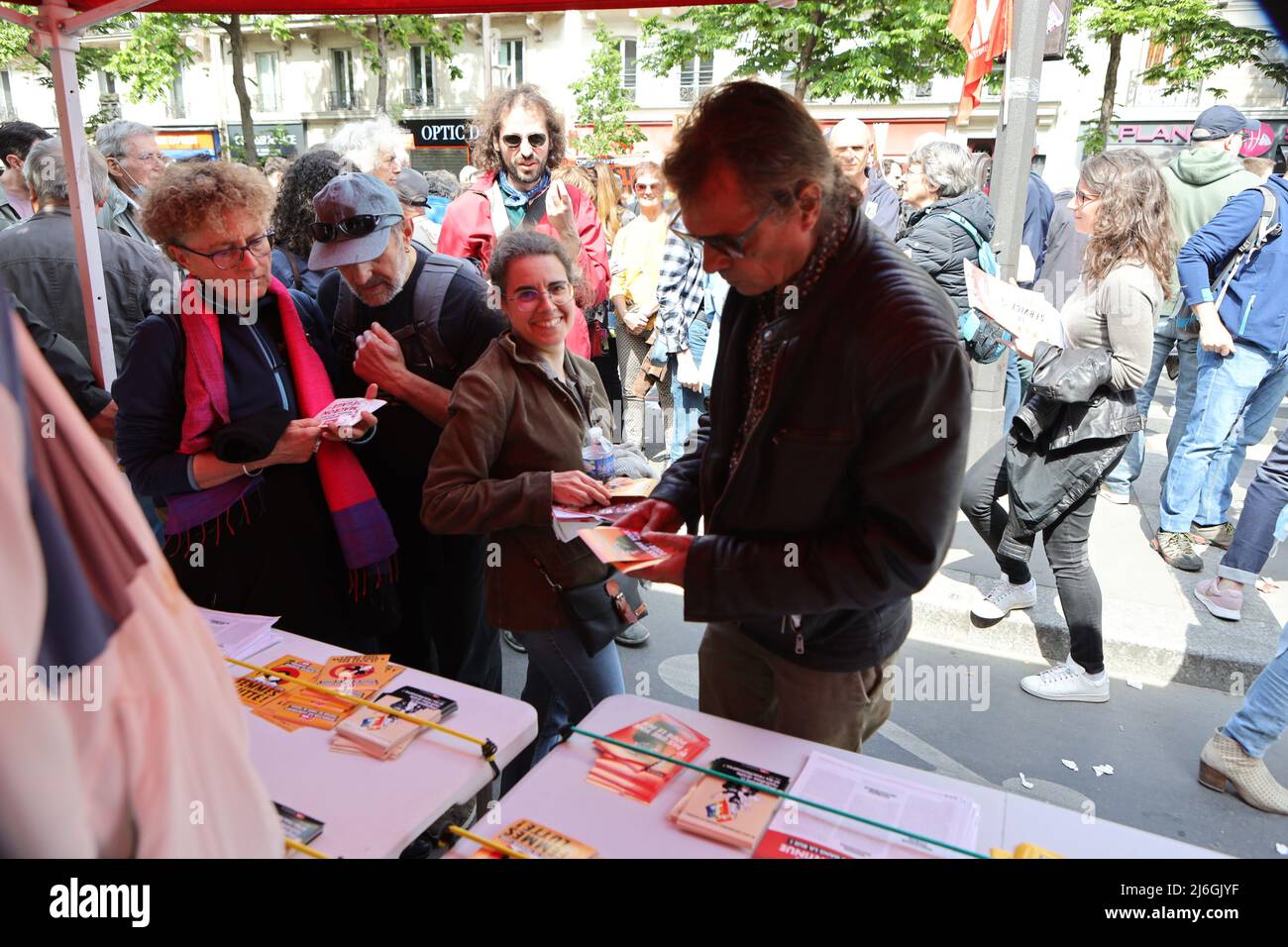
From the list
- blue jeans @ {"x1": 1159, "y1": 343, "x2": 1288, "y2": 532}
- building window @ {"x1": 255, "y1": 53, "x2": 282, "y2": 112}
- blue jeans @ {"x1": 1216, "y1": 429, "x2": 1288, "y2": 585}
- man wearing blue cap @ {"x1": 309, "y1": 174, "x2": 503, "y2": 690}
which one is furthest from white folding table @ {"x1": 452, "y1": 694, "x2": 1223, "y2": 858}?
building window @ {"x1": 255, "y1": 53, "x2": 282, "y2": 112}

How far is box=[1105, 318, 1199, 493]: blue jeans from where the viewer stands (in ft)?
17.3

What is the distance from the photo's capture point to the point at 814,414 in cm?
156

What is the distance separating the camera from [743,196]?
151 cm

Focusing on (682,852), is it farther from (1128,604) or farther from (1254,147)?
(1254,147)

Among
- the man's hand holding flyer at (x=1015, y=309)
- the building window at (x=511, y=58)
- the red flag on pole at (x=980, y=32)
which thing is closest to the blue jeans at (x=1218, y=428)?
the man's hand holding flyer at (x=1015, y=309)

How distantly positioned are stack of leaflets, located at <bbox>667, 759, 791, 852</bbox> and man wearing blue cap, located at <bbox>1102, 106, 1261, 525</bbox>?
15.4 feet

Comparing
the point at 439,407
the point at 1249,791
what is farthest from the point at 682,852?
the point at 1249,791

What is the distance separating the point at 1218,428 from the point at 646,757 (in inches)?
180
